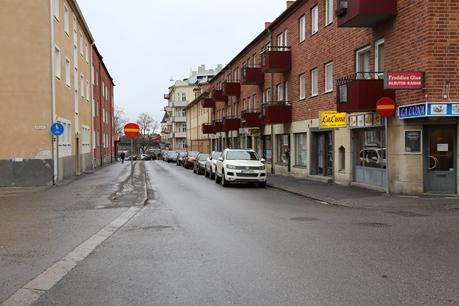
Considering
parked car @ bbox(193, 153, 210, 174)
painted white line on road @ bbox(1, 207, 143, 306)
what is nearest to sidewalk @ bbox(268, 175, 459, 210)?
painted white line on road @ bbox(1, 207, 143, 306)

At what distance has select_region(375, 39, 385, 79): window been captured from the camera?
1745 centimetres

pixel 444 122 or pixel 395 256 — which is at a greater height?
pixel 444 122

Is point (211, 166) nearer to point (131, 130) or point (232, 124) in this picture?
point (131, 130)

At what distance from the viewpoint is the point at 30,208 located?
14.2 meters

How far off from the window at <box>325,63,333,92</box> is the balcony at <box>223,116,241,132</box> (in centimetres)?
1912

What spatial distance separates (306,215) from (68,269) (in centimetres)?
666

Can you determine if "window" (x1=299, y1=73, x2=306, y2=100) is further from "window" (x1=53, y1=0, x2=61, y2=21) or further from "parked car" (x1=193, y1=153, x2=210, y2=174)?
"window" (x1=53, y1=0, x2=61, y2=21)

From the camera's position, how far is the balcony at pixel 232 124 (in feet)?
138

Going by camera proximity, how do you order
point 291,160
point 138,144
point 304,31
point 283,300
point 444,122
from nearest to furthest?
1. point 283,300
2. point 444,122
3. point 304,31
4. point 291,160
5. point 138,144

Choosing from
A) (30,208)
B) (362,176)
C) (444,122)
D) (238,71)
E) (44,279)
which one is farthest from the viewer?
(238,71)

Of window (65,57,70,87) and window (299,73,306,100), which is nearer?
window (299,73,306,100)

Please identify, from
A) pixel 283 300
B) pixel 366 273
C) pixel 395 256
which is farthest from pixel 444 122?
pixel 283 300

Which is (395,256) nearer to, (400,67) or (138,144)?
(400,67)

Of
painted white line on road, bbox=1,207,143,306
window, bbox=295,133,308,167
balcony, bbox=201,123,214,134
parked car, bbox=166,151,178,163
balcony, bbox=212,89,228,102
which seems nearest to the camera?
painted white line on road, bbox=1,207,143,306
